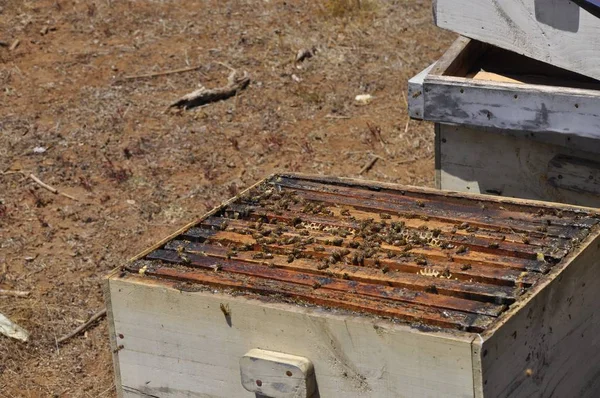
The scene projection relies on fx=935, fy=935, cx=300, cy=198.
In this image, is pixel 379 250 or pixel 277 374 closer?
pixel 277 374

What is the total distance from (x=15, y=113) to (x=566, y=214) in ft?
16.6

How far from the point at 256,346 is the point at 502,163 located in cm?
178

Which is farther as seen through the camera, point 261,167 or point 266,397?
point 261,167

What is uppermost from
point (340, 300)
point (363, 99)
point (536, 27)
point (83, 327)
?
point (536, 27)

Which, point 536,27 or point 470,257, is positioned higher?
point 536,27

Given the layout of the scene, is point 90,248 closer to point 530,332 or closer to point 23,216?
point 23,216

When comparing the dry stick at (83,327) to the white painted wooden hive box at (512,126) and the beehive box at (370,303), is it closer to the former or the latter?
the beehive box at (370,303)

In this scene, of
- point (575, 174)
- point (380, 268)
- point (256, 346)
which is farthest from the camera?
point (575, 174)

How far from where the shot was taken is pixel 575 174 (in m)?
4.14

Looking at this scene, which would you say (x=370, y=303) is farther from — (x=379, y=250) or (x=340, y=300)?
(x=379, y=250)

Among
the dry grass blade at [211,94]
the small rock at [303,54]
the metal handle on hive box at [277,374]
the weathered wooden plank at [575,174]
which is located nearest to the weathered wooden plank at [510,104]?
the weathered wooden plank at [575,174]

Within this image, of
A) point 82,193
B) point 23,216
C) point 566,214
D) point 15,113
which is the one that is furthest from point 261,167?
point 566,214

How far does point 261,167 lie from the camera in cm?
673

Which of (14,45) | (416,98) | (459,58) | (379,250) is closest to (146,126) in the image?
(14,45)
